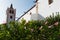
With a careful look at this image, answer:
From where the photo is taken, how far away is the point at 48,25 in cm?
809

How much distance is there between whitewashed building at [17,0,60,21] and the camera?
1404 centimetres

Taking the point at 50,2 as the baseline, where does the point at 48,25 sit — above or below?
below

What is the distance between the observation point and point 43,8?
16.3m

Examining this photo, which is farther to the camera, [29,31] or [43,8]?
[43,8]

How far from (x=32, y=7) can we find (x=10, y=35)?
38.2ft

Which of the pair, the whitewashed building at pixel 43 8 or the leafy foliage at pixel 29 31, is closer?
the leafy foliage at pixel 29 31

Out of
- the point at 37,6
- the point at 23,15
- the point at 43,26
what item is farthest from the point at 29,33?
the point at 23,15

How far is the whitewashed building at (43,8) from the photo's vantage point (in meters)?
A: 14.0

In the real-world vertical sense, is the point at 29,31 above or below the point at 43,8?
below

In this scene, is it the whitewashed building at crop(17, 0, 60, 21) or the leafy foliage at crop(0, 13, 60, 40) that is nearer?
the leafy foliage at crop(0, 13, 60, 40)

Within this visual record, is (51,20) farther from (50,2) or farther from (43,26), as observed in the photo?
(50,2)

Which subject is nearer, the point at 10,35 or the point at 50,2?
the point at 10,35

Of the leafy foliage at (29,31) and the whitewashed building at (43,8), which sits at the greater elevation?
the whitewashed building at (43,8)

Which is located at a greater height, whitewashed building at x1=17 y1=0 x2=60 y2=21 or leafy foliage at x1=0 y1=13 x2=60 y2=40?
whitewashed building at x1=17 y1=0 x2=60 y2=21
